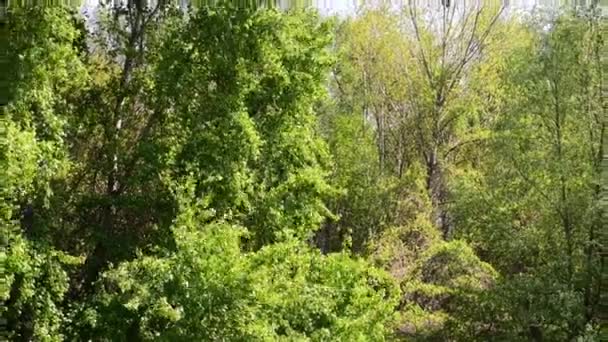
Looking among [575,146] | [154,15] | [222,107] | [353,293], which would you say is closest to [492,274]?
[575,146]

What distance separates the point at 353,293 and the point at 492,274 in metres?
4.62

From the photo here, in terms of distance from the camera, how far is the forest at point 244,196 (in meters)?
8.36

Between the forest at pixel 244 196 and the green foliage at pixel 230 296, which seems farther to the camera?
the forest at pixel 244 196

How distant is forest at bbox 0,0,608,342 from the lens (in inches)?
329

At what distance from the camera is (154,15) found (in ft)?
36.1

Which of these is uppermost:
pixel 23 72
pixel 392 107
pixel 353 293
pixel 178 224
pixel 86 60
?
pixel 392 107

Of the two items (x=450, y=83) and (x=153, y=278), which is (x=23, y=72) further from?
(x=450, y=83)

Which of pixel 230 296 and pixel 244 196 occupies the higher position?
pixel 244 196

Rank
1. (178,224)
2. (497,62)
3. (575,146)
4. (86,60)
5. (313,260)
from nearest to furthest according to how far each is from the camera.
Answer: (178,224)
(313,260)
(86,60)
(575,146)
(497,62)

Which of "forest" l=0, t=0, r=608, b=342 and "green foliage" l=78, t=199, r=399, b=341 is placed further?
"forest" l=0, t=0, r=608, b=342

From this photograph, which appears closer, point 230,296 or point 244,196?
point 230,296

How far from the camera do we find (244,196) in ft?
33.7

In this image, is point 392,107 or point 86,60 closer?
point 86,60

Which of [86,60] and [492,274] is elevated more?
[86,60]
